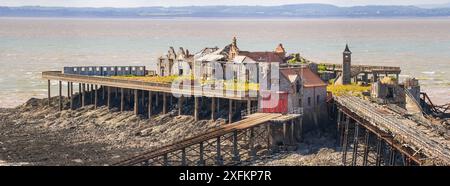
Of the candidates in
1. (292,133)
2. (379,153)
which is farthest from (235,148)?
(379,153)

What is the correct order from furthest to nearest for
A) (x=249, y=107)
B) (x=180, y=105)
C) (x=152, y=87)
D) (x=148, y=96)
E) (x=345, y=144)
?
(x=148, y=96) < (x=152, y=87) < (x=180, y=105) < (x=249, y=107) < (x=345, y=144)

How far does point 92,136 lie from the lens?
7031 centimetres

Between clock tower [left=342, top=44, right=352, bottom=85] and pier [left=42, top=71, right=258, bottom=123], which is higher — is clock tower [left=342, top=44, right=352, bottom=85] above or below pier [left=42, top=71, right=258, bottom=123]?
above

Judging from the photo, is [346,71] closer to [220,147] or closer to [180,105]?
[180,105]

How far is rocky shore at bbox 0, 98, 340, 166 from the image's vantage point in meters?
60.5

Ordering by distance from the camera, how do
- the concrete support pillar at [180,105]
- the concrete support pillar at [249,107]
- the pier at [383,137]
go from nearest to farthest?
the pier at [383,137]
the concrete support pillar at [249,107]
the concrete support pillar at [180,105]

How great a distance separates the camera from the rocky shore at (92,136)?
60531 mm

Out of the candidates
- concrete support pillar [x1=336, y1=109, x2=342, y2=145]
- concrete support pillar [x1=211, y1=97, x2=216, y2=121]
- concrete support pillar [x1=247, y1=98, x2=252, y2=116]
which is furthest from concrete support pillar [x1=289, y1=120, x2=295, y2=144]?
concrete support pillar [x1=211, y1=97, x2=216, y2=121]

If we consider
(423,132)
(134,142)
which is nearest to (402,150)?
(423,132)

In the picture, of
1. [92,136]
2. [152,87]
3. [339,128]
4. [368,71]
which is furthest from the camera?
[368,71]

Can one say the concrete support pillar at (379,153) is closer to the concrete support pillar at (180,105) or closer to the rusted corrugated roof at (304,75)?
the rusted corrugated roof at (304,75)

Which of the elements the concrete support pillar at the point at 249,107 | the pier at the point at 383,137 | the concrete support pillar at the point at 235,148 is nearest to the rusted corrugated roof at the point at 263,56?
the concrete support pillar at the point at 249,107

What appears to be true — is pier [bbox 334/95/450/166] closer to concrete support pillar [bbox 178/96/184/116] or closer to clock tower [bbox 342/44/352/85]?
clock tower [bbox 342/44/352/85]

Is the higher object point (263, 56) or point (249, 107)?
point (263, 56)
